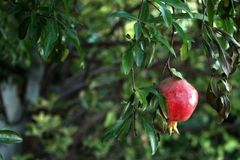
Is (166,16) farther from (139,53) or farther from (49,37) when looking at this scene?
(49,37)

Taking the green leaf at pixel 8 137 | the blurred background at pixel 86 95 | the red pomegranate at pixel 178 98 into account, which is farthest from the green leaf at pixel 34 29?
the blurred background at pixel 86 95

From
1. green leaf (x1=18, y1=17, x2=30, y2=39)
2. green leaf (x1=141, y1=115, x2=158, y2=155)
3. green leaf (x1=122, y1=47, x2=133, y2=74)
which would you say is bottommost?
green leaf (x1=141, y1=115, x2=158, y2=155)

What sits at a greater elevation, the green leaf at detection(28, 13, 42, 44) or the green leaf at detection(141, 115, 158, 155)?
the green leaf at detection(28, 13, 42, 44)

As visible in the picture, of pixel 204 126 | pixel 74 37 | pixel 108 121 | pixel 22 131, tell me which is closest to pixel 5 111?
pixel 22 131

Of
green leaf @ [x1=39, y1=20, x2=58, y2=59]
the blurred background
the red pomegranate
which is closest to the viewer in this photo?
the red pomegranate

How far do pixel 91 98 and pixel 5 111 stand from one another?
58cm

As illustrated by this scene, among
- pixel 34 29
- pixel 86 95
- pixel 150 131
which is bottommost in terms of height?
pixel 86 95

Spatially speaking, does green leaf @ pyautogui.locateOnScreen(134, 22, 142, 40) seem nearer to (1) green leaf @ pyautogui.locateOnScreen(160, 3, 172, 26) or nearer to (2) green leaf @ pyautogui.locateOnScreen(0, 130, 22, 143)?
(1) green leaf @ pyautogui.locateOnScreen(160, 3, 172, 26)

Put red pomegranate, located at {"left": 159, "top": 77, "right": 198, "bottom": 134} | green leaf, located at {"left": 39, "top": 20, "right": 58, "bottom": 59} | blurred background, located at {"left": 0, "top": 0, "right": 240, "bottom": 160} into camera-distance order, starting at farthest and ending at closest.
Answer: blurred background, located at {"left": 0, "top": 0, "right": 240, "bottom": 160} → green leaf, located at {"left": 39, "top": 20, "right": 58, "bottom": 59} → red pomegranate, located at {"left": 159, "top": 77, "right": 198, "bottom": 134}

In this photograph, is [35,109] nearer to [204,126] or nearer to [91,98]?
[91,98]

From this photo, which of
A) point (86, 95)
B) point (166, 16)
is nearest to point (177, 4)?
point (166, 16)

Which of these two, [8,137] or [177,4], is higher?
[177,4]

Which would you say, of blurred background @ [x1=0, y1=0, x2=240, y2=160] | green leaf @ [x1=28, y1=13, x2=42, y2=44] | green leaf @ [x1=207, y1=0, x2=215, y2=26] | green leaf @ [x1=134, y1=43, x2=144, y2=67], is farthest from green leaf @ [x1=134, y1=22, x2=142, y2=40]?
blurred background @ [x1=0, y1=0, x2=240, y2=160]

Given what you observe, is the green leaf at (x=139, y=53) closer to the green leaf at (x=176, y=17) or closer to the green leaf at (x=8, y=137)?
the green leaf at (x=176, y=17)
